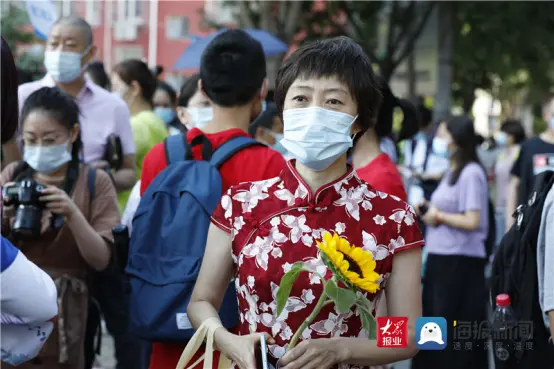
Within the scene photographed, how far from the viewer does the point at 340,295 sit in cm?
300

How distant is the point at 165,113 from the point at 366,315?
791 cm

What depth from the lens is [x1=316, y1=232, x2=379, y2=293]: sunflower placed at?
2.99 m

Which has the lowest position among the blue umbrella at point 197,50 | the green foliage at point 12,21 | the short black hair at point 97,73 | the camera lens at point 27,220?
the camera lens at point 27,220

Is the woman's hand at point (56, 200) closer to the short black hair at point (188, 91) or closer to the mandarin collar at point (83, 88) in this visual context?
the short black hair at point (188, 91)

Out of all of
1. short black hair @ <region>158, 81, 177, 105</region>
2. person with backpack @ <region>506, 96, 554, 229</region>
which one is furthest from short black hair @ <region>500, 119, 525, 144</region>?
person with backpack @ <region>506, 96, 554, 229</region>

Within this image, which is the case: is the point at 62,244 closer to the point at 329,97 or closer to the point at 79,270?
the point at 79,270

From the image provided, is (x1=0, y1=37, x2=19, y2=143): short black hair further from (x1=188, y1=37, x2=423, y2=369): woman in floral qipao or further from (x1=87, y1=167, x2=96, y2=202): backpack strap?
(x1=87, y1=167, x2=96, y2=202): backpack strap

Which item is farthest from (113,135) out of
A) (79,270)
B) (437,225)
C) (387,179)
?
(437,225)

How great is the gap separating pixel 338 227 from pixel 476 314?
Result: 5109 mm

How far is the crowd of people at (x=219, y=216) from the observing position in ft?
10.7

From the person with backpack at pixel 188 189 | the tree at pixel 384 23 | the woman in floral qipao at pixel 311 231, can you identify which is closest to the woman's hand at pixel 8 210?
the person with backpack at pixel 188 189

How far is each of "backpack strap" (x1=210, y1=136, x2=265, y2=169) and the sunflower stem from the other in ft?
3.57

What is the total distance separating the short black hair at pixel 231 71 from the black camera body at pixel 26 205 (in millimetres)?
891

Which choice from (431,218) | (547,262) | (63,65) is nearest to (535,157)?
(431,218)
